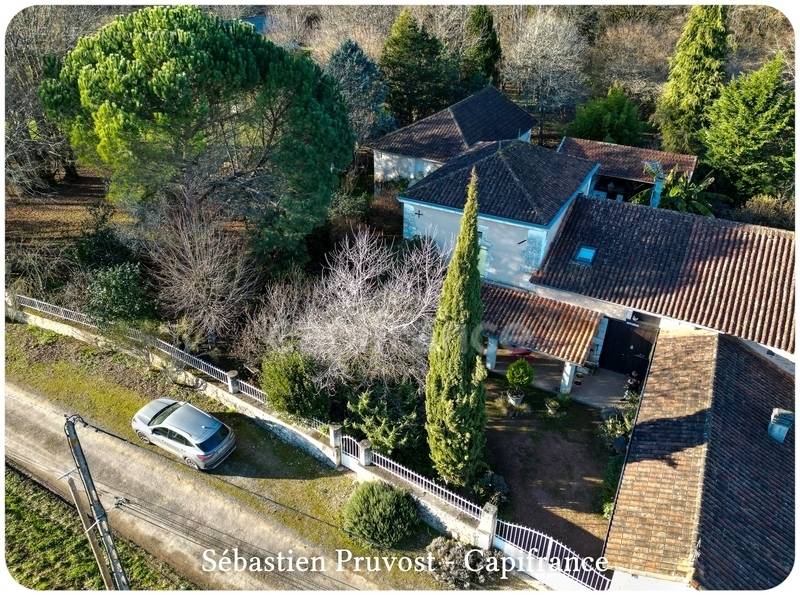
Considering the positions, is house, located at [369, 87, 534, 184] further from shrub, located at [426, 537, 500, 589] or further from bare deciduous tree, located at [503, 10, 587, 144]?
shrub, located at [426, 537, 500, 589]

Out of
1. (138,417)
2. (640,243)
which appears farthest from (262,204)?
(640,243)

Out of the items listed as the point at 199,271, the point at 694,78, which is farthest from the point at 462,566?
the point at 694,78

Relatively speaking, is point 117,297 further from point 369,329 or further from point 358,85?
point 358,85

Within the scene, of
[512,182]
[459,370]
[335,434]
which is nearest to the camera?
[459,370]

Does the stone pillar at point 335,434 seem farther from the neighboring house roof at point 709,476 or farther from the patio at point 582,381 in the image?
the neighboring house roof at point 709,476

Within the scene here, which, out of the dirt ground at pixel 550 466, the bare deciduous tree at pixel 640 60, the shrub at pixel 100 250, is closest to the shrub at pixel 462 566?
the dirt ground at pixel 550 466
